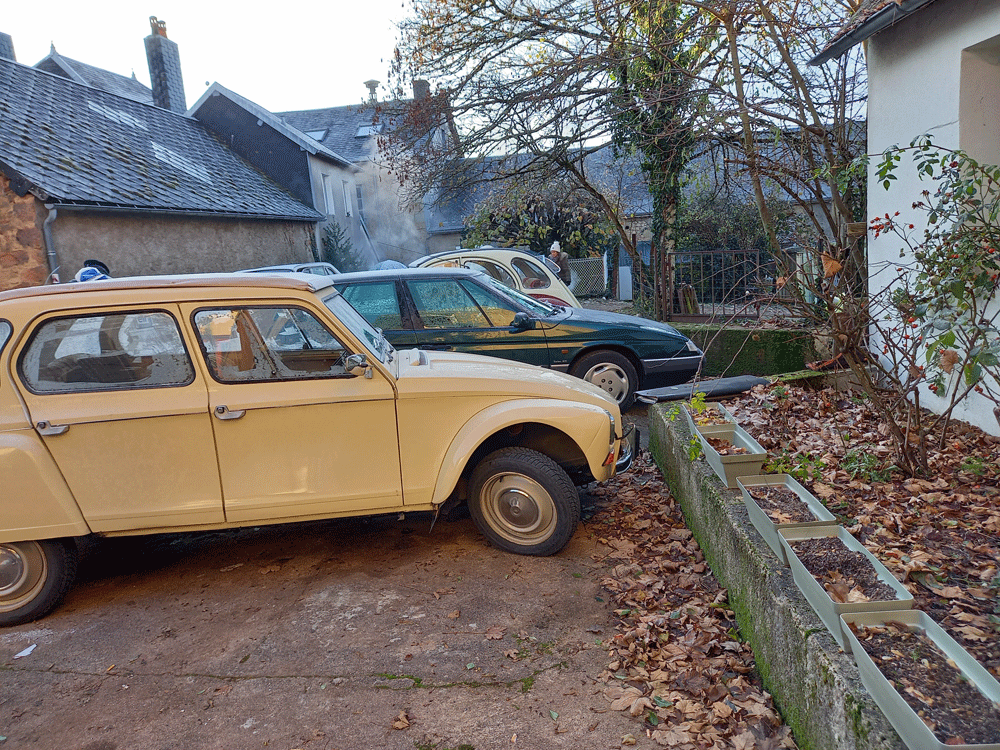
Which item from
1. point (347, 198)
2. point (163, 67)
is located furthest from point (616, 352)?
point (163, 67)

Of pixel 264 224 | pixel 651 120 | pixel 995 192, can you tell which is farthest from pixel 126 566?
pixel 264 224

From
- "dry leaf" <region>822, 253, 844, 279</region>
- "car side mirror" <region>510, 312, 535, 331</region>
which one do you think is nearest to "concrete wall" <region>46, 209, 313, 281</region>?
"car side mirror" <region>510, 312, 535, 331</region>

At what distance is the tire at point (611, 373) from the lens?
27.6ft

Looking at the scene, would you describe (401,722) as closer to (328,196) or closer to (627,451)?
(627,451)

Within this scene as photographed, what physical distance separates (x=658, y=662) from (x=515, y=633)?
779 mm

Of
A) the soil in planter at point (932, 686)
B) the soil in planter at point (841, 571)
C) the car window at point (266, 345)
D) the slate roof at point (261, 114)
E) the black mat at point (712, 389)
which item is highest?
the slate roof at point (261, 114)

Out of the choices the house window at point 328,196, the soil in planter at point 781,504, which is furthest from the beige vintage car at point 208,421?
the house window at point 328,196

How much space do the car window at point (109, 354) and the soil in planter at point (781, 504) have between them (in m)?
3.33

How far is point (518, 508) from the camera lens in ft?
→ 15.9

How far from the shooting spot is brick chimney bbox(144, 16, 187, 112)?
2723 centimetres

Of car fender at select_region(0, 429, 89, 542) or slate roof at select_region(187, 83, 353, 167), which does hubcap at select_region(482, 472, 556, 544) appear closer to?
car fender at select_region(0, 429, 89, 542)

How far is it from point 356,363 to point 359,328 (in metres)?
0.52

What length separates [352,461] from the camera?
15.1ft

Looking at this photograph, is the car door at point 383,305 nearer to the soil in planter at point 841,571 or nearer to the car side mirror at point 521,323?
the car side mirror at point 521,323
